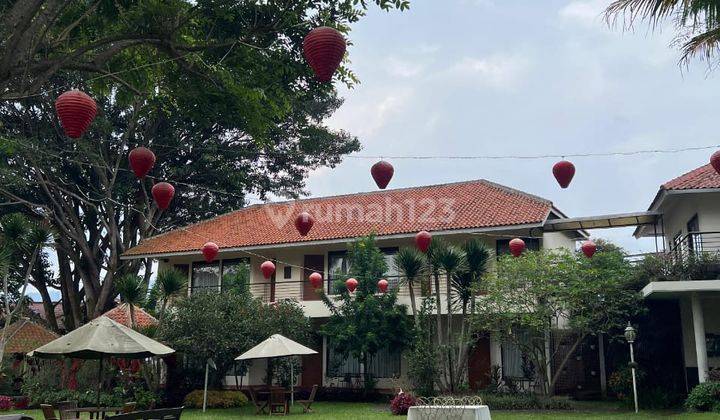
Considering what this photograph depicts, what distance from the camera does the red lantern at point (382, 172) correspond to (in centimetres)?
1144

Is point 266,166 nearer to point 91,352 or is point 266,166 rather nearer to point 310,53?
point 91,352

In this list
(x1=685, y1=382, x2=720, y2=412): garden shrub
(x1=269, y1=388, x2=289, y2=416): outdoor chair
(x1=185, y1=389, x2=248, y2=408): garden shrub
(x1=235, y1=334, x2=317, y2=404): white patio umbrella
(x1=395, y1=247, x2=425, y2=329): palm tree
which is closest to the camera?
(x1=685, y1=382, x2=720, y2=412): garden shrub

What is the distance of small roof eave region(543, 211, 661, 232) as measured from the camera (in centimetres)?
2155

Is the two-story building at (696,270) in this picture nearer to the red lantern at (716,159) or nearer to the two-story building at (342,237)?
the two-story building at (342,237)

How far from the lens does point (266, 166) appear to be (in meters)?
29.8

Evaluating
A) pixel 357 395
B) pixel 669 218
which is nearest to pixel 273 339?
pixel 357 395

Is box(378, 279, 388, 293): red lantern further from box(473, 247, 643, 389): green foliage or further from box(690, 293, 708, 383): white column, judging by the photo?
box(690, 293, 708, 383): white column

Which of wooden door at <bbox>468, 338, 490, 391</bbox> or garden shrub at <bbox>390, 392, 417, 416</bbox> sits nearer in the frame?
garden shrub at <bbox>390, 392, 417, 416</bbox>

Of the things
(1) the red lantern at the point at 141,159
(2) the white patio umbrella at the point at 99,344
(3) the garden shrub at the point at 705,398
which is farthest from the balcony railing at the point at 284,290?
(1) the red lantern at the point at 141,159

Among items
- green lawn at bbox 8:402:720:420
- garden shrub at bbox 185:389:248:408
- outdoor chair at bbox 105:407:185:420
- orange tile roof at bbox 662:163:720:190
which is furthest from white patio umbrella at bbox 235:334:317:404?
orange tile roof at bbox 662:163:720:190

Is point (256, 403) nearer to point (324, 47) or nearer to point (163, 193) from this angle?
point (163, 193)

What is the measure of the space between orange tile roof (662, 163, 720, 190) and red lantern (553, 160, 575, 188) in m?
7.35

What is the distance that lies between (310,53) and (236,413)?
12.2 meters

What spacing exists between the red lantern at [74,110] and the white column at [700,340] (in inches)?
561
